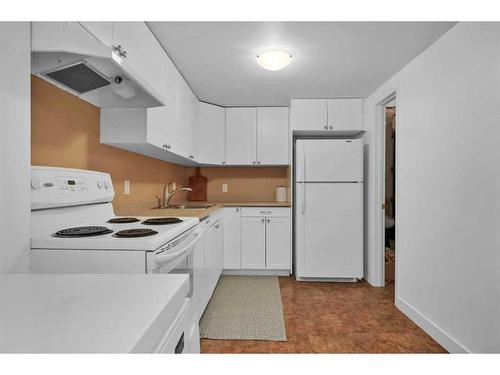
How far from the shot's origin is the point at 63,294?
24.3 inches

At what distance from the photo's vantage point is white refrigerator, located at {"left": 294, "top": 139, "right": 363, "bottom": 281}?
123 inches

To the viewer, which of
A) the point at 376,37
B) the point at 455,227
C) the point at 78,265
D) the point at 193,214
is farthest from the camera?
the point at 193,214

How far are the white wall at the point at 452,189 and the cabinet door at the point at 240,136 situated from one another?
1.71m

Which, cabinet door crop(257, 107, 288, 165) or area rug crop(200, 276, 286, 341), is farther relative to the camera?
cabinet door crop(257, 107, 288, 165)

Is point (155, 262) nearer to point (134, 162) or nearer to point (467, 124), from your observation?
point (134, 162)

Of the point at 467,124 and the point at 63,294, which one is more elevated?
the point at 467,124

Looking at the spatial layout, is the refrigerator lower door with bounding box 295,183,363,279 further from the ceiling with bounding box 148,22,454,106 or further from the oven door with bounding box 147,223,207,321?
the oven door with bounding box 147,223,207,321

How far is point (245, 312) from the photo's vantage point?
235 centimetres

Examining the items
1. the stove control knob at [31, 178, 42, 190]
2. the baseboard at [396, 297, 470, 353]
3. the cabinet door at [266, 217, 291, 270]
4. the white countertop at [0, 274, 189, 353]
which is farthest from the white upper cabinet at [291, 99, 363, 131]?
the white countertop at [0, 274, 189, 353]

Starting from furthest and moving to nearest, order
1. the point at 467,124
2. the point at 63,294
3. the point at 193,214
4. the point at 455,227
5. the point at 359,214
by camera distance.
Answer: the point at 359,214
the point at 193,214
the point at 455,227
the point at 467,124
the point at 63,294

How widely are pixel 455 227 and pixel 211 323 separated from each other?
1.82 meters

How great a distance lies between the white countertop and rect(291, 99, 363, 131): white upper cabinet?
2898mm

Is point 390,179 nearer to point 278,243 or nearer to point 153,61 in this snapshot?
point 278,243

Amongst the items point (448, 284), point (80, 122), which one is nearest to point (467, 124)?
point (448, 284)
